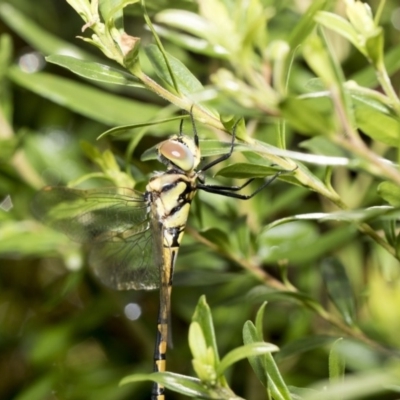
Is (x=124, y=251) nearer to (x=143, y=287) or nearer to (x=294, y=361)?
(x=143, y=287)

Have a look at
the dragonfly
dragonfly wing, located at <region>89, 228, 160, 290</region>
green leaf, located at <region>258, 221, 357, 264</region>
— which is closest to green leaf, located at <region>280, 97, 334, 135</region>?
the dragonfly

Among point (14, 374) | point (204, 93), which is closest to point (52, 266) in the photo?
point (14, 374)

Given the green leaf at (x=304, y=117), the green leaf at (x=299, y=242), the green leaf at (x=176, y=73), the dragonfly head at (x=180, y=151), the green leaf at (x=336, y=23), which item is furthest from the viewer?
the green leaf at (x=299, y=242)

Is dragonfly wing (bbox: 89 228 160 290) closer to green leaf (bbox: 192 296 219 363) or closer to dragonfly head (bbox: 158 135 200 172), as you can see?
dragonfly head (bbox: 158 135 200 172)

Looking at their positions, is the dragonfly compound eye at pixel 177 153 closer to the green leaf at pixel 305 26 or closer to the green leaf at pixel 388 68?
the green leaf at pixel 388 68

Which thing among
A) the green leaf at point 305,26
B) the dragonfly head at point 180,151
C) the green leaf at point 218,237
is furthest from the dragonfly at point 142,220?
the green leaf at point 305,26

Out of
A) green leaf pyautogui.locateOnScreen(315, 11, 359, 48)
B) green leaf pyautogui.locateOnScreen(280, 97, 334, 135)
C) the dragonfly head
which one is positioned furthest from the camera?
the dragonfly head
